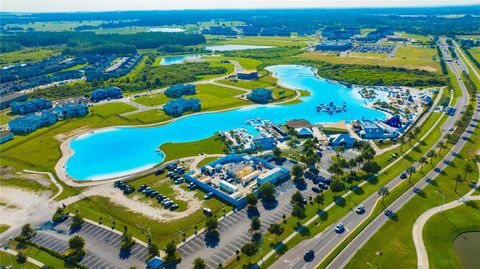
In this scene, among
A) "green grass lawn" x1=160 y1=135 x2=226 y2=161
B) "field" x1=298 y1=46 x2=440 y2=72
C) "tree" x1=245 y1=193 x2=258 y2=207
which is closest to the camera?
"tree" x1=245 y1=193 x2=258 y2=207

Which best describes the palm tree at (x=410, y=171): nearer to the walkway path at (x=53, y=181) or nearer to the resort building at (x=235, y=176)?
the resort building at (x=235, y=176)

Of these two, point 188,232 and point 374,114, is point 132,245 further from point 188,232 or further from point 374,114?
point 374,114

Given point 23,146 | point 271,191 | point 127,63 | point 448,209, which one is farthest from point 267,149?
point 127,63

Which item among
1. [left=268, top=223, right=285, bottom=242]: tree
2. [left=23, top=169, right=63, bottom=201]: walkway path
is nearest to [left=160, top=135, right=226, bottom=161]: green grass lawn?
[left=23, top=169, right=63, bottom=201]: walkway path

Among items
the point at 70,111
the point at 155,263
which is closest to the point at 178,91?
the point at 70,111

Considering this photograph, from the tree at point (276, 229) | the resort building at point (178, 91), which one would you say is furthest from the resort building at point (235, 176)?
the resort building at point (178, 91)

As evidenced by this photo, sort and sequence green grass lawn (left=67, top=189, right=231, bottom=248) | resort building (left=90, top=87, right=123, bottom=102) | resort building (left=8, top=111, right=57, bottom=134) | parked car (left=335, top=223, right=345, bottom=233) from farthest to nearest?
resort building (left=90, top=87, right=123, bottom=102) < resort building (left=8, top=111, right=57, bottom=134) < green grass lawn (left=67, top=189, right=231, bottom=248) < parked car (left=335, top=223, right=345, bottom=233)

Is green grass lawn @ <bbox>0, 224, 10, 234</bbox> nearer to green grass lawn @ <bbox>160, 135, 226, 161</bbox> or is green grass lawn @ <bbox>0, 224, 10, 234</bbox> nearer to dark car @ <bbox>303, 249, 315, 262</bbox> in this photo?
green grass lawn @ <bbox>160, 135, 226, 161</bbox>

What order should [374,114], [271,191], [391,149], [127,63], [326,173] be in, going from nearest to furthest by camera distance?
[271,191] < [326,173] < [391,149] < [374,114] < [127,63]
